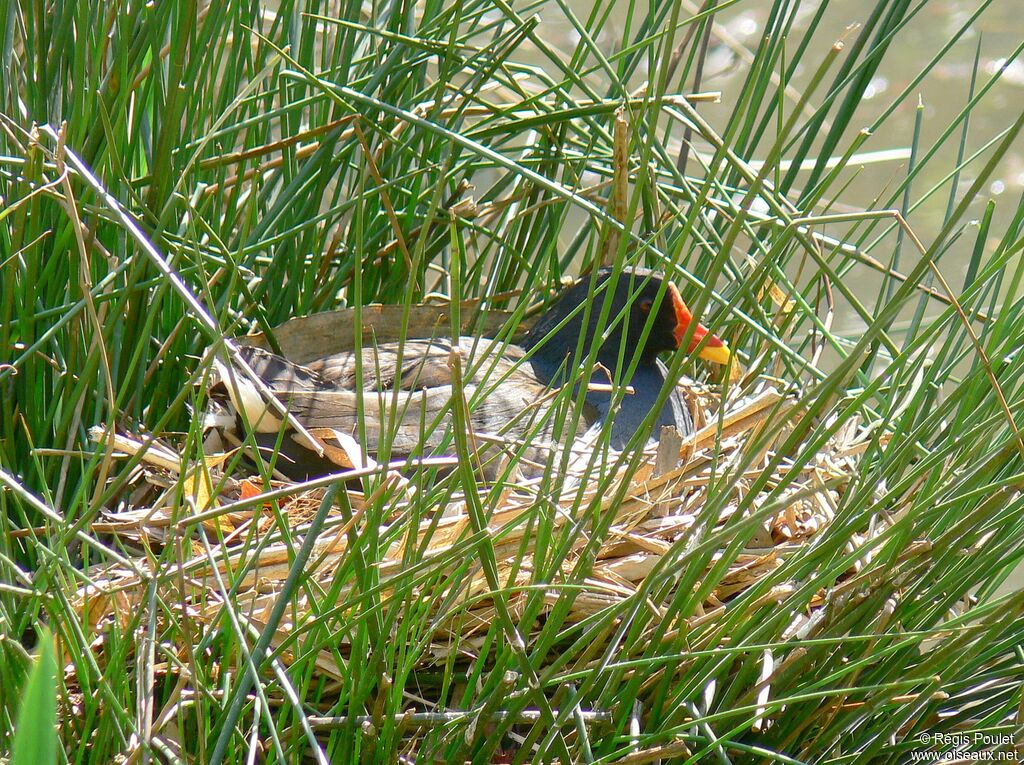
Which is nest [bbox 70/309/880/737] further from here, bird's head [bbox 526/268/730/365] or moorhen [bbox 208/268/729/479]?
bird's head [bbox 526/268/730/365]

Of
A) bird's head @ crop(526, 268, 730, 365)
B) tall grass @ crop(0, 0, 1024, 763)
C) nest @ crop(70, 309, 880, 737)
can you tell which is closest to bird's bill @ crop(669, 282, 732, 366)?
bird's head @ crop(526, 268, 730, 365)

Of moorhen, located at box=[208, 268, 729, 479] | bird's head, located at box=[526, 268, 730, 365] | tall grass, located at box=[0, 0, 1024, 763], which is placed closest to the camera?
tall grass, located at box=[0, 0, 1024, 763]

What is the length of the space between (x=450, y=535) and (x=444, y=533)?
35mm

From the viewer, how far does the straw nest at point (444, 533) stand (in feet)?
3.83

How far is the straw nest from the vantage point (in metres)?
1.17

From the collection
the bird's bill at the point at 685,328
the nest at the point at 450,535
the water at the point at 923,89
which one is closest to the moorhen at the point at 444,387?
the bird's bill at the point at 685,328

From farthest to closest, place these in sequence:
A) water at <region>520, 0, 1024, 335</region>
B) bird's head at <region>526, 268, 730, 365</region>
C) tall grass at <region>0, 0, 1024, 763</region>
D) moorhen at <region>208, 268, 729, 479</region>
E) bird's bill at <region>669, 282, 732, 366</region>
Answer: water at <region>520, 0, 1024, 335</region> < bird's head at <region>526, 268, 730, 365</region> < bird's bill at <region>669, 282, 732, 366</region> < moorhen at <region>208, 268, 729, 479</region> < tall grass at <region>0, 0, 1024, 763</region>

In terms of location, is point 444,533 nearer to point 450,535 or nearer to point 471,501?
point 450,535

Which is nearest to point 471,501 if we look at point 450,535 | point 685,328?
point 450,535

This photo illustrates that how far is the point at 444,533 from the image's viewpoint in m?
1.53

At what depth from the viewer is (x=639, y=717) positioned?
1.20m

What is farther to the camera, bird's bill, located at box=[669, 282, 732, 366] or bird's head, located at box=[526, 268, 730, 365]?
bird's head, located at box=[526, 268, 730, 365]

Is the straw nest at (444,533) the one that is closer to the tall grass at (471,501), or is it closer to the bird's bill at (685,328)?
the tall grass at (471,501)

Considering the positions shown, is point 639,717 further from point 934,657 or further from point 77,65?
point 77,65
